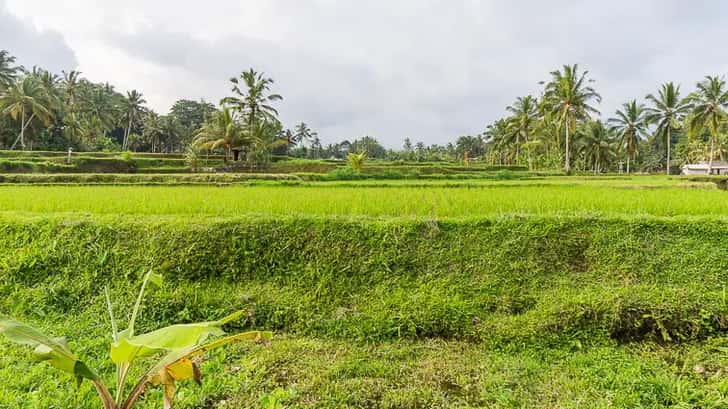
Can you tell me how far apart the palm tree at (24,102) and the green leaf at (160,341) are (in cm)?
3454

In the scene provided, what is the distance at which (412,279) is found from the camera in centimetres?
304

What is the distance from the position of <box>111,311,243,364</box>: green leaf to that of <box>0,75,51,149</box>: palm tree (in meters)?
34.5

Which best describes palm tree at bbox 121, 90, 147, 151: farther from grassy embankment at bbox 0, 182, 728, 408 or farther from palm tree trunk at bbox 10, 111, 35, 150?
grassy embankment at bbox 0, 182, 728, 408

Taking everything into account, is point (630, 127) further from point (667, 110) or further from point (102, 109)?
point (102, 109)

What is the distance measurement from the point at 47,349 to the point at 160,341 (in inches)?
13.1

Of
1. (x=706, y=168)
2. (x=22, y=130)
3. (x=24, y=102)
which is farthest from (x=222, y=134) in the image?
(x=706, y=168)

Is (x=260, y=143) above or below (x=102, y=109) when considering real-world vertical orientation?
below

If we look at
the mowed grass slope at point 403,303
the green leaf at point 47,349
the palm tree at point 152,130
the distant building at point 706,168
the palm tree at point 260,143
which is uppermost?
the palm tree at point 152,130

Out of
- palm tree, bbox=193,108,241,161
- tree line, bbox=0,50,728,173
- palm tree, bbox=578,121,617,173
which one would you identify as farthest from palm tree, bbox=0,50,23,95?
palm tree, bbox=578,121,617,173

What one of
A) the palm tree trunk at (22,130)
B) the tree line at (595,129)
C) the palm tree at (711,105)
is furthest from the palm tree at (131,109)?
the palm tree at (711,105)

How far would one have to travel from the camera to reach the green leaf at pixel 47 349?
1114 mm

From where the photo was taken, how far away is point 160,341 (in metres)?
1.19

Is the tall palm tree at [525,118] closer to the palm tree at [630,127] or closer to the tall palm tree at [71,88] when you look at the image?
the palm tree at [630,127]

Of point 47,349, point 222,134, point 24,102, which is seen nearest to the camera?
→ point 47,349
